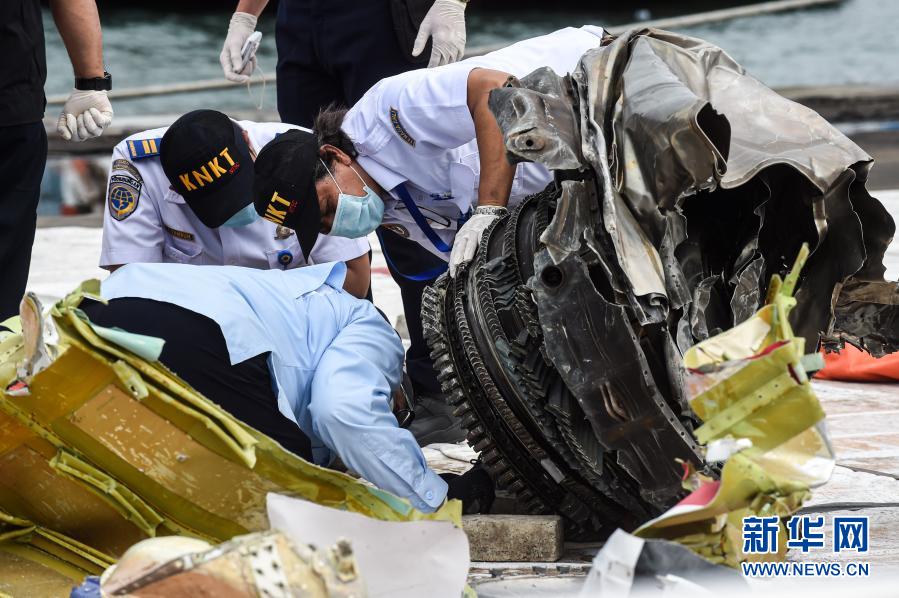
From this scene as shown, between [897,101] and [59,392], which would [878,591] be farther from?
[897,101]

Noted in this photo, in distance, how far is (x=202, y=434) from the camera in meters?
2.03

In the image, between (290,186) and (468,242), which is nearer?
(468,242)

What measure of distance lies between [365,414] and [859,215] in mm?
1033

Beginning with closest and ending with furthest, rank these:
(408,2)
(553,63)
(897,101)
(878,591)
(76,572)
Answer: (878,591) < (76,572) < (553,63) < (408,2) < (897,101)

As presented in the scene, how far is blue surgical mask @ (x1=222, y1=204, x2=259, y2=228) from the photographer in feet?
10.7

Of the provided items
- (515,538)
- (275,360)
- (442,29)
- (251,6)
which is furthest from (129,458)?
(251,6)

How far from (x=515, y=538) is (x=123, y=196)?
5.13 feet

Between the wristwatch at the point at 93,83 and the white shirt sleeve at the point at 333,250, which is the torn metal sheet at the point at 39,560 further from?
the wristwatch at the point at 93,83

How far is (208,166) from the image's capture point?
10.4ft

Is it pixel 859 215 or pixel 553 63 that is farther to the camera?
pixel 553 63

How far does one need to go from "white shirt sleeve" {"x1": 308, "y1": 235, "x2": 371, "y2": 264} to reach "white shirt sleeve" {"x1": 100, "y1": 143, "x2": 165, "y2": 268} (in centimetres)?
45

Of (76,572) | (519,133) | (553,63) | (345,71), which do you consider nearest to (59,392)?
(76,572)

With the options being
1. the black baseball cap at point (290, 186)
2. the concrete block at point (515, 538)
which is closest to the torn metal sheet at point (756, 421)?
the concrete block at point (515, 538)

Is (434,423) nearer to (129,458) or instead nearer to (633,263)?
(633,263)
